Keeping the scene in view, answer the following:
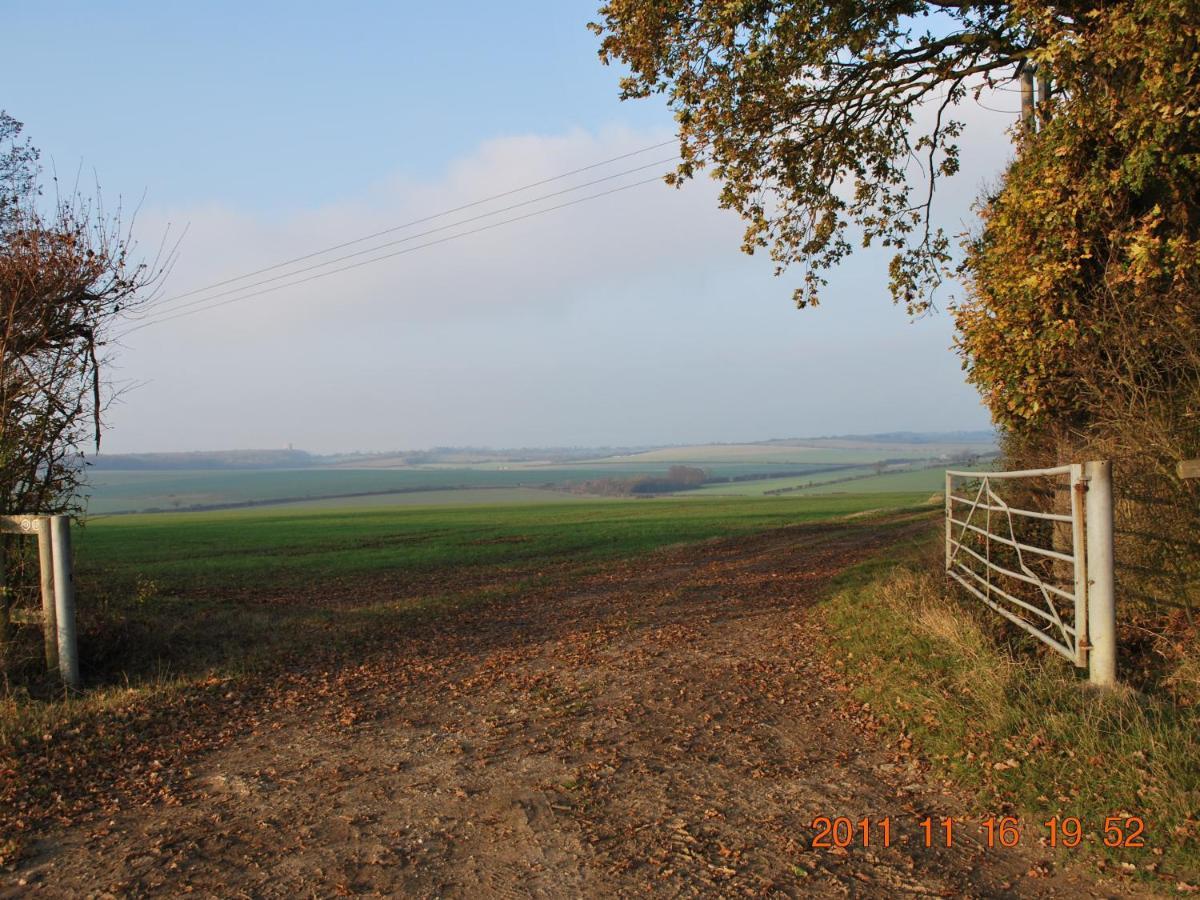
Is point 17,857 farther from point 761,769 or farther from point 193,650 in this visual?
point 193,650

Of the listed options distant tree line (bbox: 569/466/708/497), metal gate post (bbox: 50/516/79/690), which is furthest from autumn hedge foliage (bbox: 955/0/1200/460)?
distant tree line (bbox: 569/466/708/497)

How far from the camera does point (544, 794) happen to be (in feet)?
17.5

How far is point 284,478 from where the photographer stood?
160500 millimetres

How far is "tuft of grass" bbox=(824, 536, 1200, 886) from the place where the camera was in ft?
14.8

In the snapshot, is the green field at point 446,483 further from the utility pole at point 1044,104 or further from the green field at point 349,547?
the utility pole at point 1044,104

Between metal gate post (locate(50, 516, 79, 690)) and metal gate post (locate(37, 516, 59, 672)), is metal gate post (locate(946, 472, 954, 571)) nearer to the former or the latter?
metal gate post (locate(50, 516, 79, 690))

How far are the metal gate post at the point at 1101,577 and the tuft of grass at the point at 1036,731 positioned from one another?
0.74 ft

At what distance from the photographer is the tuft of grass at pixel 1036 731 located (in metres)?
4.50

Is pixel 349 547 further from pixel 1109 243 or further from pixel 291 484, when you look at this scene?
pixel 291 484

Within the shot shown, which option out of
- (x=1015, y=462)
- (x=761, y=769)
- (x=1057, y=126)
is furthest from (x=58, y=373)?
(x=1015, y=462)

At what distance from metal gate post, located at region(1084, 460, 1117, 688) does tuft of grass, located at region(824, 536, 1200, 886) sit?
0.23m

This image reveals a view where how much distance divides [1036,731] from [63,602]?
343 inches

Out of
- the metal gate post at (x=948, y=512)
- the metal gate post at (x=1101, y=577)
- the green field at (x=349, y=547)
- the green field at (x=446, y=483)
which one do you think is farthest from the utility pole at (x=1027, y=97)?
the green field at (x=446, y=483)

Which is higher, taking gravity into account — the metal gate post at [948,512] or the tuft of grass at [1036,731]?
the metal gate post at [948,512]
